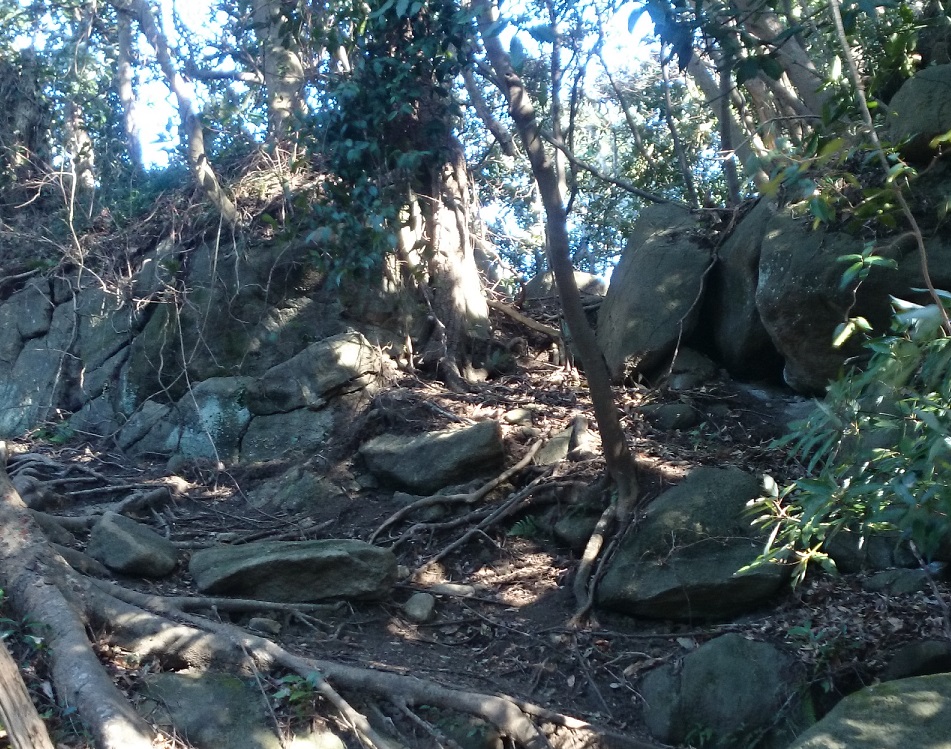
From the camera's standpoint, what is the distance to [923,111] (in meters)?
6.93

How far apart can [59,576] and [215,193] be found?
5.91 m

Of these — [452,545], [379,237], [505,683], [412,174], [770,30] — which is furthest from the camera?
[412,174]

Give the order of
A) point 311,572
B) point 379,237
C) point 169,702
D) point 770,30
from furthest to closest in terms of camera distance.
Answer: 1. point 379,237
2. point 770,30
3. point 311,572
4. point 169,702

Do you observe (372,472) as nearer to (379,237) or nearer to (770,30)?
(379,237)

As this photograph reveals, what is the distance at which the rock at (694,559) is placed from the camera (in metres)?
6.11

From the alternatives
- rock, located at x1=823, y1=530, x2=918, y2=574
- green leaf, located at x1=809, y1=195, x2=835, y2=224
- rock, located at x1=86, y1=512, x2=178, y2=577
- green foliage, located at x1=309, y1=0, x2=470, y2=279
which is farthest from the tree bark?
rock, located at x1=823, y1=530, x2=918, y2=574

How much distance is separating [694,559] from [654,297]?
11.5ft

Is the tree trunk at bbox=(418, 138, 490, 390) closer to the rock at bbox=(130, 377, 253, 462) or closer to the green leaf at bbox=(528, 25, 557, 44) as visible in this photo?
the rock at bbox=(130, 377, 253, 462)

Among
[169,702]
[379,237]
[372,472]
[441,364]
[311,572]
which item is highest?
[379,237]

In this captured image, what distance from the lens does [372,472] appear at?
845 centimetres

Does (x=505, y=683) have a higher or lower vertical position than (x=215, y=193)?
lower

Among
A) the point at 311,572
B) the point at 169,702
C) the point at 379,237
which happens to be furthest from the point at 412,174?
the point at 169,702

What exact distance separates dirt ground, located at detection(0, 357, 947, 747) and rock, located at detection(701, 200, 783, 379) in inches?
14.3

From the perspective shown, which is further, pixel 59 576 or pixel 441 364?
pixel 441 364
